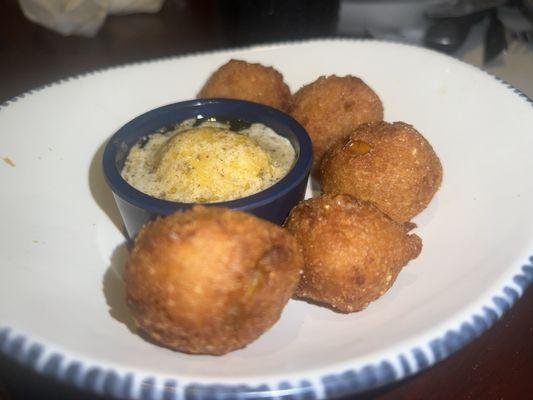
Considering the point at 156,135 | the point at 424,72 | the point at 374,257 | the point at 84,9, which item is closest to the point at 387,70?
the point at 424,72

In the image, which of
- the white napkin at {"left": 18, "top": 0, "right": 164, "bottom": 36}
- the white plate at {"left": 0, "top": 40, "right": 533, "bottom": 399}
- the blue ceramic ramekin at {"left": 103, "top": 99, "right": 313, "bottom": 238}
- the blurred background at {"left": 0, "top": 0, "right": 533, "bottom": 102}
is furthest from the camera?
the white napkin at {"left": 18, "top": 0, "right": 164, "bottom": 36}

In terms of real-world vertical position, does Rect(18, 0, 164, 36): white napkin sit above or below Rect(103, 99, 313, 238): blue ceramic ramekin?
below

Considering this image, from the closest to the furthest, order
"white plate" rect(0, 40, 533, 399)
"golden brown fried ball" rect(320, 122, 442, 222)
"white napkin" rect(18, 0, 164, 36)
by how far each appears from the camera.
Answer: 1. "white plate" rect(0, 40, 533, 399)
2. "golden brown fried ball" rect(320, 122, 442, 222)
3. "white napkin" rect(18, 0, 164, 36)

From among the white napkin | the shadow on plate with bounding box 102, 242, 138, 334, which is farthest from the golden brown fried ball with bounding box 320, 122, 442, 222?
the white napkin

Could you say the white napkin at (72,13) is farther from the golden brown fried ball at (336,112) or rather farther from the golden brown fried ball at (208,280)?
the golden brown fried ball at (208,280)

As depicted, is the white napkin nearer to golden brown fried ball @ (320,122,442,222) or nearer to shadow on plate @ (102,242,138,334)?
shadow on plate @ (102,242,138,334)

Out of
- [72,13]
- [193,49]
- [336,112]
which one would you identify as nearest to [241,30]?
[193,49]

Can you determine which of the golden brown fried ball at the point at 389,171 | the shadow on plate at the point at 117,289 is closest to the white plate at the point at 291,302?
the shadow on plate at the point at 117,289

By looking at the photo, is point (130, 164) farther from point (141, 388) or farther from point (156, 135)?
point (141, 388)
